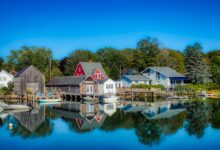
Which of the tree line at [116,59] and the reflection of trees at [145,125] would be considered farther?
the tree line at [116,59]

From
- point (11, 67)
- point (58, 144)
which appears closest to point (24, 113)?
point (58, 144)

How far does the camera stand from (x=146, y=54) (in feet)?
296

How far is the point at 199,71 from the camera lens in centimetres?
7231

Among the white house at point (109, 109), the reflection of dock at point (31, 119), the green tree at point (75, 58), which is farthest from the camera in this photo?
the green tree at point (75, 58)

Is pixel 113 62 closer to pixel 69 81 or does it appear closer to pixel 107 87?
pixel 107 87

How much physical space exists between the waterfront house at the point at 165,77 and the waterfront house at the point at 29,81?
95.8ft

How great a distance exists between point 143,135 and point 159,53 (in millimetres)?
67752

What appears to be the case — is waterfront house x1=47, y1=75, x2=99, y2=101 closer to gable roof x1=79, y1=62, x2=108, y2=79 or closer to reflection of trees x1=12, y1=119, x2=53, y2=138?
gable roof x1=79, y1=62, x2=108, y2=79

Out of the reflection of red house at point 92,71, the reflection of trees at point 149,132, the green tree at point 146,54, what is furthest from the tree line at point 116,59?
the reflection of trees at point 149,132

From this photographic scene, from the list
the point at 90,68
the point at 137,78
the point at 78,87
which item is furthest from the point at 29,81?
the point at 137,78

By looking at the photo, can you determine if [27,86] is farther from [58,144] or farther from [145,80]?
[58,144]

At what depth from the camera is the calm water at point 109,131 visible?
76.9 feet

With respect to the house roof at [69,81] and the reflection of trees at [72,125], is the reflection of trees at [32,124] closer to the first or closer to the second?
the reflection of trees at [72,125]

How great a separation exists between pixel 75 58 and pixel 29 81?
34204 millimetres
